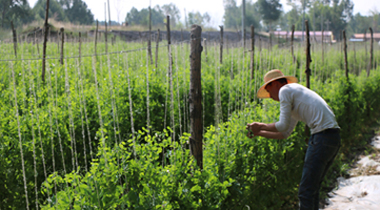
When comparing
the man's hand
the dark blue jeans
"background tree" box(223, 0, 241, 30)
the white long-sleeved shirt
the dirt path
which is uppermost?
"background tree" box(223, 0, 241, 30)

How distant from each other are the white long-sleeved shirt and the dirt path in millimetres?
1947

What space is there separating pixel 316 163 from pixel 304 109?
500mm

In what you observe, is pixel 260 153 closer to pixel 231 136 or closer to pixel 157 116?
pixel 231 136

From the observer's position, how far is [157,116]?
5.18 m

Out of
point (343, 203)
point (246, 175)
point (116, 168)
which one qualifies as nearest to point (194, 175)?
point (116, 168)

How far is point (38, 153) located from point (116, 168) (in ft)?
5.65

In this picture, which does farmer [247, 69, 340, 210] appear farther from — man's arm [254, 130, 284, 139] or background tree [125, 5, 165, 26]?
Result: background tree [125, 5, 165, 26]

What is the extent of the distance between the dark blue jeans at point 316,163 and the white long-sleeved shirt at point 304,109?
8cm

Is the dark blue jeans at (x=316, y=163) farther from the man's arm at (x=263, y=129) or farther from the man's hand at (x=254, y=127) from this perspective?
the man's hand at (x=254, y=127)

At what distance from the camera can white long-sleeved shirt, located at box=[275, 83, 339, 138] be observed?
295 cm

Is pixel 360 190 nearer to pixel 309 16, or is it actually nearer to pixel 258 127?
pixel 258 127

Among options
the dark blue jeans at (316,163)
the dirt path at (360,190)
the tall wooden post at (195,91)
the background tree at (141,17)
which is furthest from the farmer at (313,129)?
the background tree at (141,17)

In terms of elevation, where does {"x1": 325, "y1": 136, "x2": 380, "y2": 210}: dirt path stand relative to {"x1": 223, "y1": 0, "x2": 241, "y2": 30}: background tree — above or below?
below

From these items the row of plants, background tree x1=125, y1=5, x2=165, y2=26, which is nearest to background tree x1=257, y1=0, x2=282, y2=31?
background tree x1=125, y1=5, x2=165, y2=26
